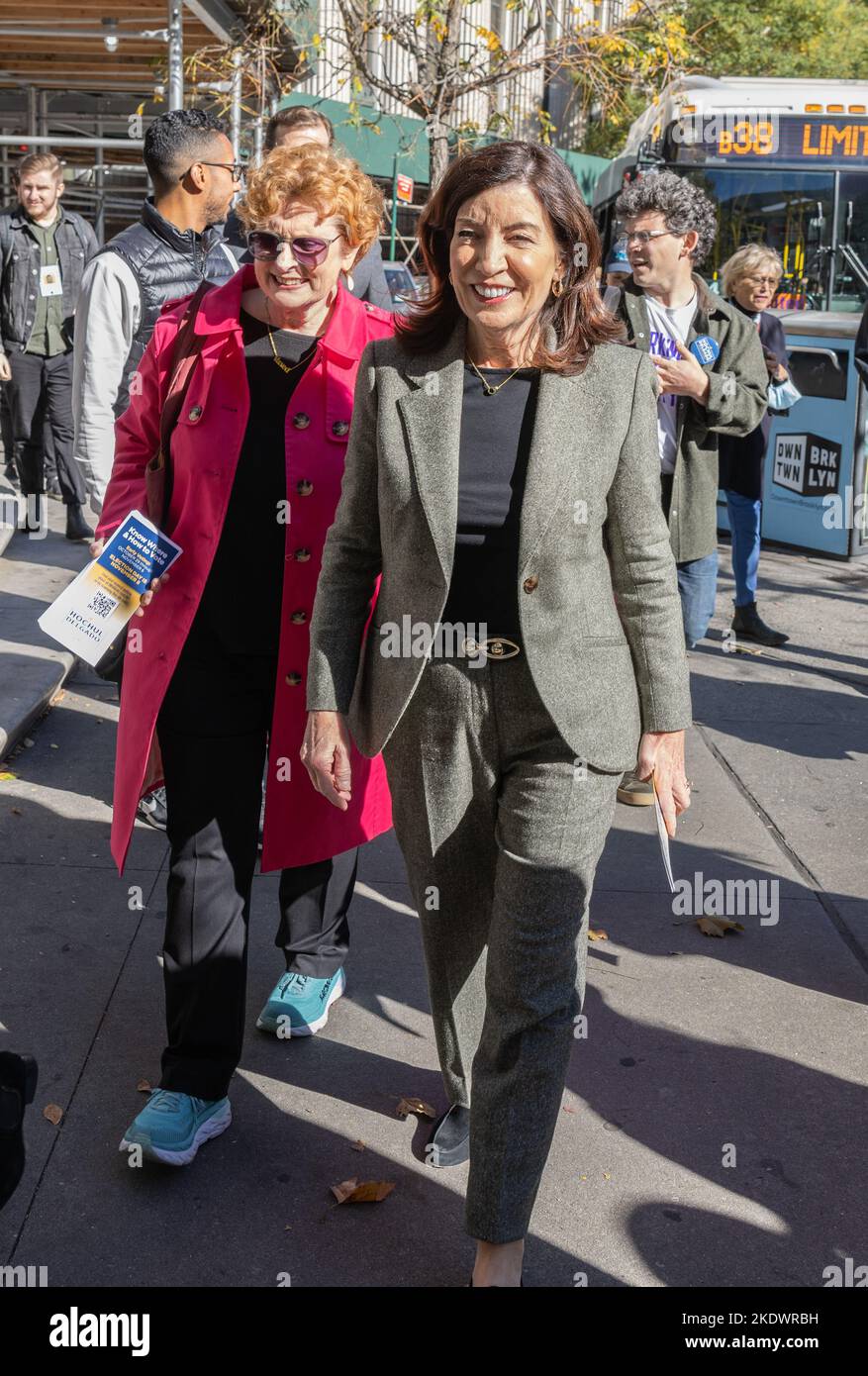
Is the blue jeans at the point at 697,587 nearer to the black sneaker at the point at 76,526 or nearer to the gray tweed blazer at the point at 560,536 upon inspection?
the gray tweed blazer at the point at 560,536

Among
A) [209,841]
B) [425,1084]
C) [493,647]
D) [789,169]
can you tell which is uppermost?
[789,169]

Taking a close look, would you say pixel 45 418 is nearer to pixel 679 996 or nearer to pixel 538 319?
pixel 679 996

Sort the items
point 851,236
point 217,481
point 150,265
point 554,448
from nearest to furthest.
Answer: point 554,448 < point 217,481 < point 150,265 < point 851,236

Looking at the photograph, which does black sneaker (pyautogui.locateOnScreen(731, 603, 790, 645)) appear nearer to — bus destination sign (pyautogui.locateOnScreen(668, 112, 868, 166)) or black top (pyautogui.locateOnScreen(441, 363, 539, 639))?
bus destination sign (pyautogui.locateOnScreen(668, 112, 868, 166))

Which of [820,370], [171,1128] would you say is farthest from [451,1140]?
[820,370]

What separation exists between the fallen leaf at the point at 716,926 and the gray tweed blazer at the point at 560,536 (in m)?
1.89

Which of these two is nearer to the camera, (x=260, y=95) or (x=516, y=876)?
(x=516, y=876)

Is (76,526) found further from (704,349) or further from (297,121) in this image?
(704,349)

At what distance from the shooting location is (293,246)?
9.92ft

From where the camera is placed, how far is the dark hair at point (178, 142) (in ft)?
14.7

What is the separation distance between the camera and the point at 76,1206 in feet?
9.77

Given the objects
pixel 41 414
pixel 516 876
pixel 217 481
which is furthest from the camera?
pixel 41 414

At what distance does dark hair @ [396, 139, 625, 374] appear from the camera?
A: 8.38 feet

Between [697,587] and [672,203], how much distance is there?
138cm
